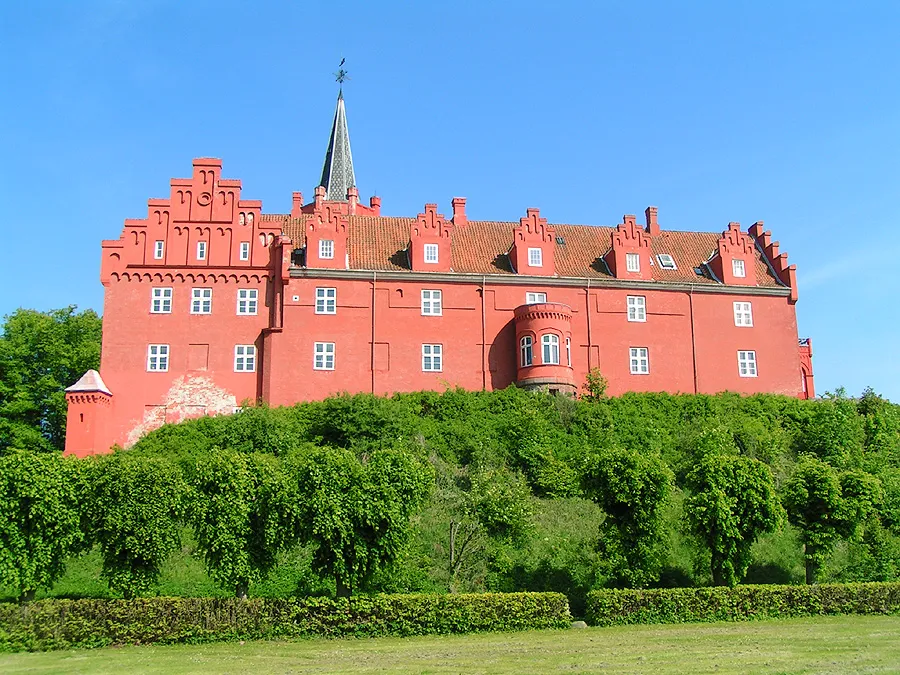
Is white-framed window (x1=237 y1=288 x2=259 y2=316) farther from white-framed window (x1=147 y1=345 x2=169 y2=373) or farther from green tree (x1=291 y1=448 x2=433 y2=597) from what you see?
green tree (x1=291 y1=448 x2=433 y2=597)

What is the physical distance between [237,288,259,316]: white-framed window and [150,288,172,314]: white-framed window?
11.5 feet

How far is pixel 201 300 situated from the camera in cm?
4975

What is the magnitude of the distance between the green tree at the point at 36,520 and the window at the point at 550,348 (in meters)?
26.1

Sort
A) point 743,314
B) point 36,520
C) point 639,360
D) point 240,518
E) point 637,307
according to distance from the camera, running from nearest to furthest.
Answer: point 36,520, point 240,518, point 639,360, point 637,307, point 743,314

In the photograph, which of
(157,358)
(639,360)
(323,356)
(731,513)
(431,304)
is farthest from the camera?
(639,360)

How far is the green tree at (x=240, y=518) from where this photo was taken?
28.7m

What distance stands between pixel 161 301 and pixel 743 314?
3150cm

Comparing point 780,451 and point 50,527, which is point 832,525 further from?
point 50,527

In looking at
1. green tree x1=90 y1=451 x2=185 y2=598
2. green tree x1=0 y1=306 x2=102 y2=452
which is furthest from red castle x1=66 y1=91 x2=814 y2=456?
green tree x1=90 y1=451 x2=185 y2=598

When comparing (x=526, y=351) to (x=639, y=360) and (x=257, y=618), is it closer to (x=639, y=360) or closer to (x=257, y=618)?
(x=639, y=360)

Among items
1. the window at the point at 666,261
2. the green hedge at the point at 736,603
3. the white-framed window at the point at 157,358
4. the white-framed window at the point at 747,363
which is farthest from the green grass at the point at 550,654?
the window at the point at 666,261

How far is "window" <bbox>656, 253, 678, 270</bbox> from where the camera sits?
55812mm

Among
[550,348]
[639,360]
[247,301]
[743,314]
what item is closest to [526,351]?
[550,348]

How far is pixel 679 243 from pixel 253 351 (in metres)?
26.0
